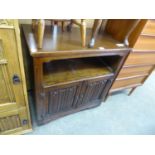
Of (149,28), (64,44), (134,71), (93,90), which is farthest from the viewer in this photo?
(134,71)

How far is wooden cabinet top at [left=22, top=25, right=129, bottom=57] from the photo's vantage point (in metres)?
0.84

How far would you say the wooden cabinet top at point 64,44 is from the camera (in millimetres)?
841

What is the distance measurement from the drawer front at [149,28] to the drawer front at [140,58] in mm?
229

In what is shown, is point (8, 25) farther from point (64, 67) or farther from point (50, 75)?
point (64, 67)

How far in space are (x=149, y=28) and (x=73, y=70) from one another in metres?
0.78

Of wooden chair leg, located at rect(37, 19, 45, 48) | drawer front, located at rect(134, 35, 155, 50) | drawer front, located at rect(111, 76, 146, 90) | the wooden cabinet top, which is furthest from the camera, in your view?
drawer front, located at rect(111, 76, 146, 90)

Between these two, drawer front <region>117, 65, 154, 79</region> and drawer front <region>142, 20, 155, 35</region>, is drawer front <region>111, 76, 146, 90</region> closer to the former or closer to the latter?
drawer front <region>117, 65, 154, 79</region>

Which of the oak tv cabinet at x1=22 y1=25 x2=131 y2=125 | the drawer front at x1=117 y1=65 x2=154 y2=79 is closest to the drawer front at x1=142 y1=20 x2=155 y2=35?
the oak tv cabinet at x1=22 y1=25 x2=131 y2=125

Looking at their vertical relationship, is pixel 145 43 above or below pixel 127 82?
above

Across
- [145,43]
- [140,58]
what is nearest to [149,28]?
[145,43]

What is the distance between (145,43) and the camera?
1.27 meters

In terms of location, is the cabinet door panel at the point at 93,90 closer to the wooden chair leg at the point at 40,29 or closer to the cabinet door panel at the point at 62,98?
the cabinet door panel at the point at 62,98

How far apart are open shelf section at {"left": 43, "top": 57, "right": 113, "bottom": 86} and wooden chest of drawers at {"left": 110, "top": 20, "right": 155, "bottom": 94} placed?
268 millimetres

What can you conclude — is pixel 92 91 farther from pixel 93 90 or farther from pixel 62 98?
pixel 62 98
